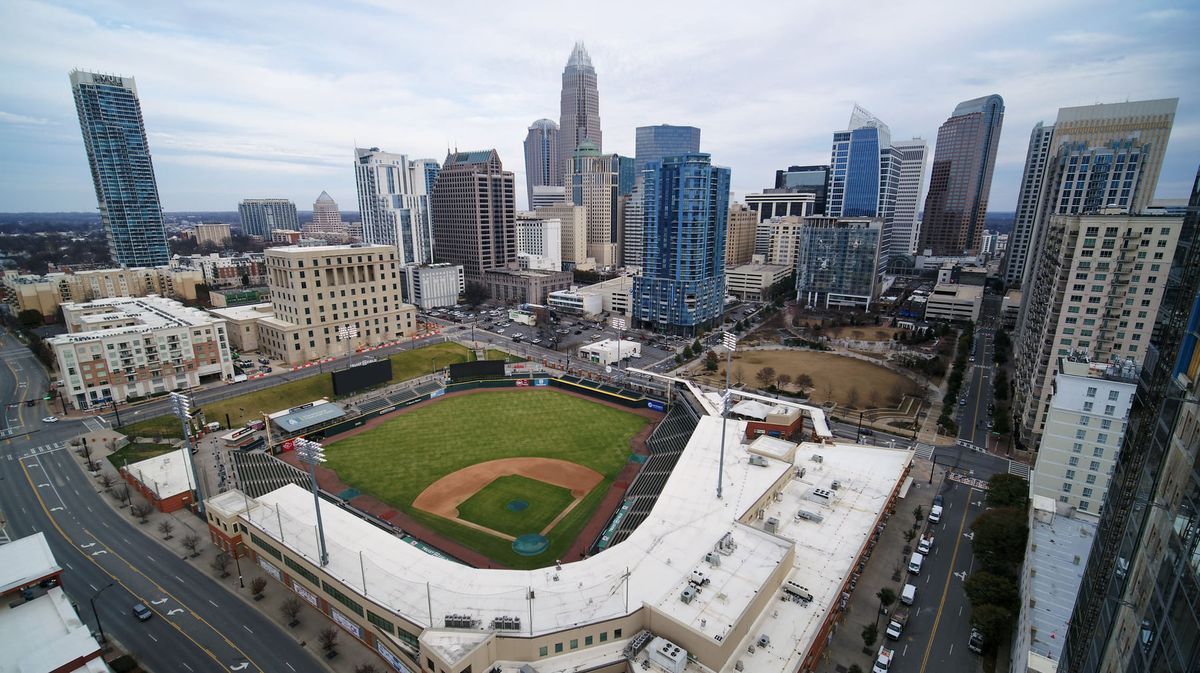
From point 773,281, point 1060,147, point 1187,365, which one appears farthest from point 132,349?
point 1060,147

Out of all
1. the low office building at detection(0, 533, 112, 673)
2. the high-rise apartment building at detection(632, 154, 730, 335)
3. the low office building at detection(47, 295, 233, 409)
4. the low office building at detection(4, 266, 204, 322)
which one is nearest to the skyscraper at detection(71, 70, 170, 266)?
the low office building at detection(4, 266, 204, 322)

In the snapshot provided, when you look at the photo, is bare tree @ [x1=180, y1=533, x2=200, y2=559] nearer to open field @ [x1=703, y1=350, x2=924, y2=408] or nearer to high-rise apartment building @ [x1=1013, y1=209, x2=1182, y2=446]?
open field @ [x1=703, y1=350, x2=924, y2=408]

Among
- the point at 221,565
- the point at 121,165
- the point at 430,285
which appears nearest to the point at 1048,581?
the point at 221,565

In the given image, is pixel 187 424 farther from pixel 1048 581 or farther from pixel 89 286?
pixel 89 286

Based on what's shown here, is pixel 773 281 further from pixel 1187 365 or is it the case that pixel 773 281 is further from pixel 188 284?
pixel 188 284

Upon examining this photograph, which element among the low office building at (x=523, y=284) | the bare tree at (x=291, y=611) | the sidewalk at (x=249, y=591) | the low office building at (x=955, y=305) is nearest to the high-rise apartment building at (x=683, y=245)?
the low office building at (x=523, y=284)

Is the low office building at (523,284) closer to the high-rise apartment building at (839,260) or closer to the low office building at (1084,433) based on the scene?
the high-rise apartment building at (839,260)
